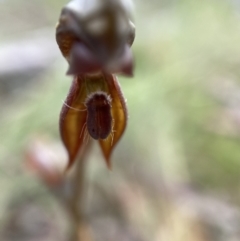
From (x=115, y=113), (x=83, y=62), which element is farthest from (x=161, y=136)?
(x=83, y=62)

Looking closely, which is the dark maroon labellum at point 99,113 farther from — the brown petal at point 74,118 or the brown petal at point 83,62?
the brown petal at point 83,62

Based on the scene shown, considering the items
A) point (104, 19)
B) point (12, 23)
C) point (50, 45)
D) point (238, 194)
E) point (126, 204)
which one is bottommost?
point (104, 19)

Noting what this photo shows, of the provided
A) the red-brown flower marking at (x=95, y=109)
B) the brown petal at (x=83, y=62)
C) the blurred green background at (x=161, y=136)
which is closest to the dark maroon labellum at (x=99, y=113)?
the red-brown flower marking at (x=95, y=109)

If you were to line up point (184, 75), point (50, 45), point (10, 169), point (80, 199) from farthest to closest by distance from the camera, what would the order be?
point (50, 45)
point (184, 75)
point (10, 169)
point (80, 199)

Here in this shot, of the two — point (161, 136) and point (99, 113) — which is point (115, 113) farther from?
point (161, 136)

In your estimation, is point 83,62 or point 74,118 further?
point 74,118

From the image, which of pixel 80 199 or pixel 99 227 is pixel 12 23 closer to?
pixel 99 227

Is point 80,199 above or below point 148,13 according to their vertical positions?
below

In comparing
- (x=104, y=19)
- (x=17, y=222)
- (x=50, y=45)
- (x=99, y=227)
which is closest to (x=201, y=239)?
(x=99, y=227)

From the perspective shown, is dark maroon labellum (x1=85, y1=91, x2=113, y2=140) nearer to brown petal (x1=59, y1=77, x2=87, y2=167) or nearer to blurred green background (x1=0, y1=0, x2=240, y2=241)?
brown petal (x1=59, y1=77, x2=87, y2=167)
